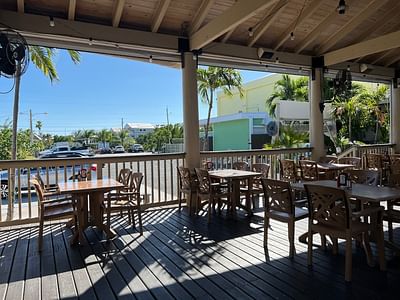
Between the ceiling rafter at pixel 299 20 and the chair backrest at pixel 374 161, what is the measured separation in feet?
11.5

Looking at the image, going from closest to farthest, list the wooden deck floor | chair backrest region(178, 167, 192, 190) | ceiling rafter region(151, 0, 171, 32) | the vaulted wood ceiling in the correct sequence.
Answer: the wooden deck floor, the vaulted wood ceiling, ceiling rafter region(151, 0, 171, 32), chair backrest region(178, 167, 192, 190)

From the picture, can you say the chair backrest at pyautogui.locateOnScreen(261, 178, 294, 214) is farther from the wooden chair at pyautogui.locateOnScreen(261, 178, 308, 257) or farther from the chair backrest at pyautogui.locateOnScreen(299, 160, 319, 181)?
the chair backrest at pyautogui.locateOnScreen(299, 160, 319, 181)

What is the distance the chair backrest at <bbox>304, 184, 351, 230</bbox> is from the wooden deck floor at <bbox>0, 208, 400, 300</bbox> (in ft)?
1.56

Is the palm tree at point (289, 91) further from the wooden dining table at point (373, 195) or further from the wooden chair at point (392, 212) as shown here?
the wooden dining table at point (373, 195)

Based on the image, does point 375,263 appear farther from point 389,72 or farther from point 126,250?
point 389,72

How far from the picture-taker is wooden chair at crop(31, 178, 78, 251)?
3658mm

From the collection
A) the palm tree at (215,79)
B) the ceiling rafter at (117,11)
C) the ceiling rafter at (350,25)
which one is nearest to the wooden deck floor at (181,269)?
the ceiling rafter at (117,11)

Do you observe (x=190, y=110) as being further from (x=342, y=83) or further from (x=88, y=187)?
(x=342, y=83)

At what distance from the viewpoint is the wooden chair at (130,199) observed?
4211 millimetres

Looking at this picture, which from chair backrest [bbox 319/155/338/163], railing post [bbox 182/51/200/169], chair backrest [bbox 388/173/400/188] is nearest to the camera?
chair backrest [bbox 388/173/400/188]

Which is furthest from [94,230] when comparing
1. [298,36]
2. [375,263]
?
[298,36]

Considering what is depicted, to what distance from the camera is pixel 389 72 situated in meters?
8.59

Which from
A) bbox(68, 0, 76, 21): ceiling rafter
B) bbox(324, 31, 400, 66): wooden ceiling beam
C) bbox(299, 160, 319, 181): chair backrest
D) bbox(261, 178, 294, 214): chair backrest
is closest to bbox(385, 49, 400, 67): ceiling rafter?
bbox(324, 31, 400, 66): wooden ceiling beam

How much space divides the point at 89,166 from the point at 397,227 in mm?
4591
